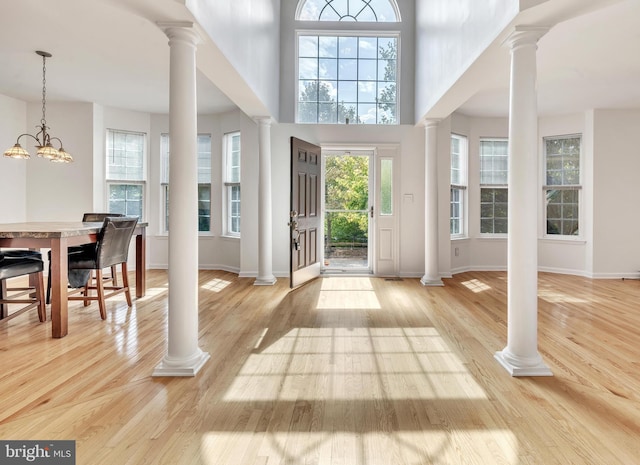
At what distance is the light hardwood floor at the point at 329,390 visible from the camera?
184cm

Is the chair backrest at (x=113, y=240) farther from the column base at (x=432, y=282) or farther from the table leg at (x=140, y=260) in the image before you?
the column base at (x=432, y=282)

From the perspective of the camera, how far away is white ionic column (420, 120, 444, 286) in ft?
18.9

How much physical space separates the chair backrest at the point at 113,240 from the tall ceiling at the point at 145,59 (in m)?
1.76

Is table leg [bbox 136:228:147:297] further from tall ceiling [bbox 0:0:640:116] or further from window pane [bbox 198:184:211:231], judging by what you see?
window pane [bbox 198:184:211:231]

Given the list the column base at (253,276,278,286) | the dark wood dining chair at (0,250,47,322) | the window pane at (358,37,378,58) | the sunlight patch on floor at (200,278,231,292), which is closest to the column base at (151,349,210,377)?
the dark wood dining chair at (0,250,47,322)

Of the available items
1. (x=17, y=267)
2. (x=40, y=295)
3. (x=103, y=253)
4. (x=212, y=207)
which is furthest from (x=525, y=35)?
(x=212, y=207)

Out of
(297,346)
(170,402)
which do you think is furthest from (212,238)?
(170,402)

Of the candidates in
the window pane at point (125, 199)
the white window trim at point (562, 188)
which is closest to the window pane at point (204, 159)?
the window pane at point (125, 199)

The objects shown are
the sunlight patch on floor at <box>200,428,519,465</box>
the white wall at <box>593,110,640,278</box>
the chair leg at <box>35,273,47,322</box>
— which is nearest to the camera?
the sunlight patch on floor at <box>200,428,519,465</box>

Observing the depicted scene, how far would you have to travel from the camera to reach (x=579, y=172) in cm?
653

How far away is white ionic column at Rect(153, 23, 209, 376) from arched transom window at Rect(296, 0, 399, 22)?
4.22 meters

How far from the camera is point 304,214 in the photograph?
5.72 metres

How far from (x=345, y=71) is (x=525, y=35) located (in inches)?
163

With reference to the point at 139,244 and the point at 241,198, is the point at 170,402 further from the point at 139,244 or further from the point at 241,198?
the point at 241,198
